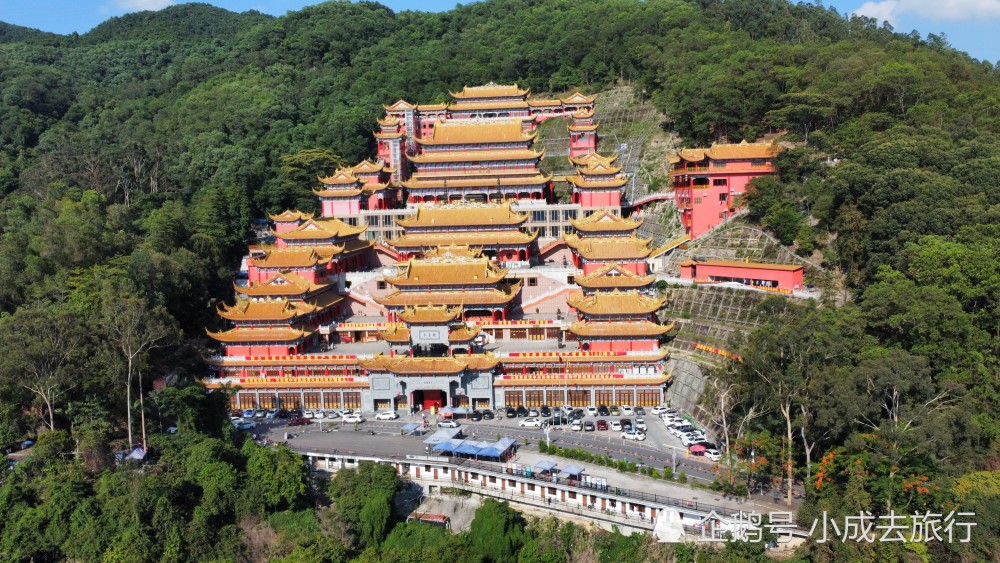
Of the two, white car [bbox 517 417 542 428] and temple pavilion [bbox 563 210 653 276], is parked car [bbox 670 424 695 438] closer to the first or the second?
white car [bbox 517 417 542 428]

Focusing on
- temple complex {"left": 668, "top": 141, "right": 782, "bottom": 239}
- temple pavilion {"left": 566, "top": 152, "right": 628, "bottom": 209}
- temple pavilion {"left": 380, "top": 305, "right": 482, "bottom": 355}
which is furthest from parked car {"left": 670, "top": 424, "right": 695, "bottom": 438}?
temple pavilion {"left": 566, "top": 152, "right": 628, "bottom": 209}

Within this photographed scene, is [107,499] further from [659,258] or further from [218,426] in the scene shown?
[659,258]

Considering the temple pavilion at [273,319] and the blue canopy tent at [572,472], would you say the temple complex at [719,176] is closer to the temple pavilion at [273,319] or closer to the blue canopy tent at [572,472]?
the blue canopy tent at [572,472]

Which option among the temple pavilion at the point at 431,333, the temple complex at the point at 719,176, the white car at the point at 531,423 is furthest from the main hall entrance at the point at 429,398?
the temple complex at the point at 719,176

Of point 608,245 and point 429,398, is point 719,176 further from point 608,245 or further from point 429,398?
point 429,398

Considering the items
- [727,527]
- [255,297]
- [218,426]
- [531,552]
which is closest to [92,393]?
[218,426]

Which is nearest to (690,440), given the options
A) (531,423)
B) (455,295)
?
(531,423)
